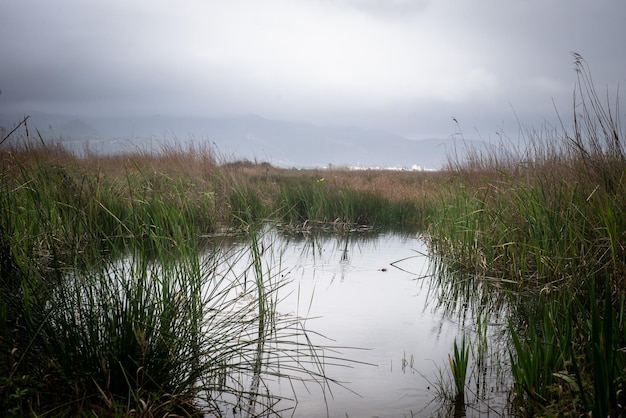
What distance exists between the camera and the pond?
3.45 meters

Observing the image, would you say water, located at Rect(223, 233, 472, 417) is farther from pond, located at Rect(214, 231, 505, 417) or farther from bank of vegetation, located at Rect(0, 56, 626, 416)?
bank of vegetation, located at Rect(0, 56, 626, 416)

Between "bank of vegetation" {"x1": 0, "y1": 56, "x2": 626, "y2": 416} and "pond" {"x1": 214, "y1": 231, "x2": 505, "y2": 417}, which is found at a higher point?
"bank of vegetation" {"x1": 0, "y1": 56, "x2": 626, "y2": 416}

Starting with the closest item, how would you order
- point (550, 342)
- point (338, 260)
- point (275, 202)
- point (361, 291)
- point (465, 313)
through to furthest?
1. point (550, 342)
2. point (465, 313)
3. point (361, 291)
4. point (338, 260)
5. point (275, 202)

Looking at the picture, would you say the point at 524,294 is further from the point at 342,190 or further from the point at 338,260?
the point at 342,190

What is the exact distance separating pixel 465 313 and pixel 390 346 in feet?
4.44

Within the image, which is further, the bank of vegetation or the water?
the water

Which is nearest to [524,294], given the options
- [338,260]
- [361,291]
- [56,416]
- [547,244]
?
[547,244]

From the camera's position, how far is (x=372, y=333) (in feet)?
16.5

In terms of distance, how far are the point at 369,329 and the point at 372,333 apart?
137 mm

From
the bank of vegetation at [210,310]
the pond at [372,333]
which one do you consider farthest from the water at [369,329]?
the bank of vegetation at [210,310]

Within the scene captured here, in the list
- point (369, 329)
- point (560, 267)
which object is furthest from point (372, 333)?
point (560, 267)

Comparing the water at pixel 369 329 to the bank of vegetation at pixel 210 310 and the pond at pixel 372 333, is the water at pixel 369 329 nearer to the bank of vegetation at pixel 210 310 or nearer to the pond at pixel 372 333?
the pond at pixel 372 333

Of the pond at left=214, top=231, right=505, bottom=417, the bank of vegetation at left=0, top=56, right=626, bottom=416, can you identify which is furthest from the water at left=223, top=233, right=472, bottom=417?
the bank of vegetation at left=0, top=56, right=626, bottom=416

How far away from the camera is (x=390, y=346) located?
466cm
